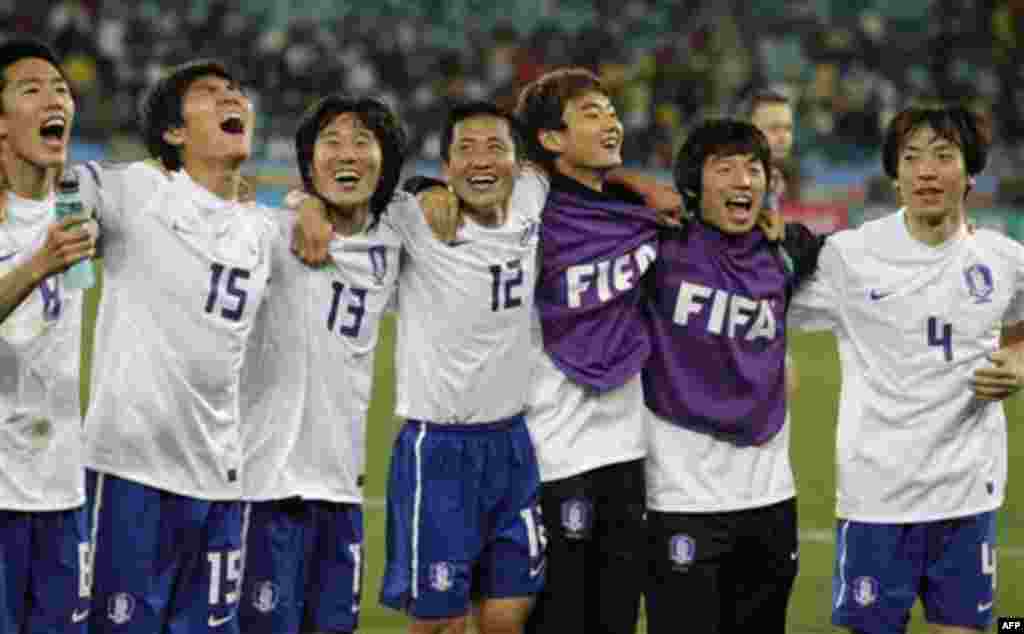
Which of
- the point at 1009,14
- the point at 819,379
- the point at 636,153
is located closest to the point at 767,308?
the point at 819,379

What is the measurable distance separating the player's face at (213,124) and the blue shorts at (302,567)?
1089 millimetres

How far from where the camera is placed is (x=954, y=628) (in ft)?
22.0

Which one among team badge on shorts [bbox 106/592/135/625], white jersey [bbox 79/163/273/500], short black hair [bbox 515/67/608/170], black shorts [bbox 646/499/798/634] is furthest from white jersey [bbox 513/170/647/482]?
team badge on shorts [bbox 106/592/135/625]

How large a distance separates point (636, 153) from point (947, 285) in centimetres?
1778

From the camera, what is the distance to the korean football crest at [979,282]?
6852 mm

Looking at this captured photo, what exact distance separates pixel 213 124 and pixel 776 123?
3.83 metres

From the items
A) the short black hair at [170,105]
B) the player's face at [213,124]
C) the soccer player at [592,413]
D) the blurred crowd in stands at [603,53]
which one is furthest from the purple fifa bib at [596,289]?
the blurred crowd in stands at [603,53]

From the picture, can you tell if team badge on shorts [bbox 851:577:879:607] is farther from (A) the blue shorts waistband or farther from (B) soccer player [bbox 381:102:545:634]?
(A) the blue shorts waistband

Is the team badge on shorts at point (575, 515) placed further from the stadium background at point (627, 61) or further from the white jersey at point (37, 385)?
the stadium background at point (627, 61)

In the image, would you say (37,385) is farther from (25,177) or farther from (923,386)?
(923,386)

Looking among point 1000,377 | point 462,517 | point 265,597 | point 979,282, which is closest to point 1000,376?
point 1000,377

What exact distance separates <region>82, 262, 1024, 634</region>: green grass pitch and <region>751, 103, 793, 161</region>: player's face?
6.62 feet

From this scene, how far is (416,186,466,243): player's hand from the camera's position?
21.8 feet

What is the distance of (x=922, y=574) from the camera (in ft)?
22.2
